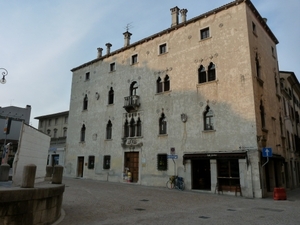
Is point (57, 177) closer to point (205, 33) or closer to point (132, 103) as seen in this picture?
point (132, 103)

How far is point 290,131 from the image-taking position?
2577cm

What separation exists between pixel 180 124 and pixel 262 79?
24.1 feet

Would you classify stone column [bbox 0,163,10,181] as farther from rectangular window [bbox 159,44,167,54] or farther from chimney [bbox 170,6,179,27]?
chimney [bbox 170,6,179,27]

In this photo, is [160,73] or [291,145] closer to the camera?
[160,73]

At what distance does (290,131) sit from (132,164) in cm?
1683

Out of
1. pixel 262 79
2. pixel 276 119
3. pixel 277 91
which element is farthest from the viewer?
pixel 277 91

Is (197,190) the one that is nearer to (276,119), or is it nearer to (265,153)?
(265,153)

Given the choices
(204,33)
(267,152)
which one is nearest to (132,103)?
(204,33)

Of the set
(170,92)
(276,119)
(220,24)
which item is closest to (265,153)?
(276,119)

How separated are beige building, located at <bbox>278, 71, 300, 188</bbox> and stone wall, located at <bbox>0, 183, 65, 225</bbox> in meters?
20.6

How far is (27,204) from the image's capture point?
6055 millimetres

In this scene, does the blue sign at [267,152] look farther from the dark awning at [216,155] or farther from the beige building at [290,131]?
the beige building at [290,131]

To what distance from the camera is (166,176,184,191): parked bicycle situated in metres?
18.7

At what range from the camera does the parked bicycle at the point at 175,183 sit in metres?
18.7
